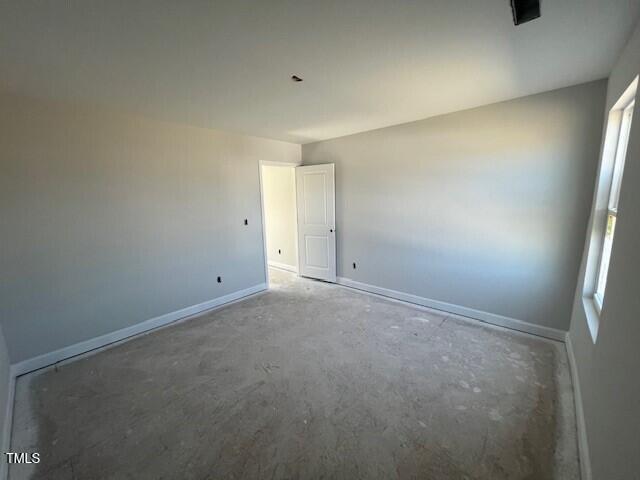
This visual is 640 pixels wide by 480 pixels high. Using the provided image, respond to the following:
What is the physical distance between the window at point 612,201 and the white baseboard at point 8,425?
396 cm

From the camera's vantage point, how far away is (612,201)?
214cm

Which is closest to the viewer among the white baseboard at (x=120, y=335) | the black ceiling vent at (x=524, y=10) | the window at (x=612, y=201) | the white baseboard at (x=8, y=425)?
the black ceiling vent at (x=524, y=10)

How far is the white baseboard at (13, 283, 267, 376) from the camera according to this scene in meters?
2.49

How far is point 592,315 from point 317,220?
11.7 feet

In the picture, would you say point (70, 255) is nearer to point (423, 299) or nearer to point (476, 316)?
point (423, 299)

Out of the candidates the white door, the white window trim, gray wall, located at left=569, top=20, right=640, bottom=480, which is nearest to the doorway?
the white door

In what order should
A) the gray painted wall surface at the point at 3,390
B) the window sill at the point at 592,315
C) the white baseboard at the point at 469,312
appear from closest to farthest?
the gray painted wall surface at the point at 3,390 → the window sill at the point at 592,315 → the white baseboard at the point at 469,312

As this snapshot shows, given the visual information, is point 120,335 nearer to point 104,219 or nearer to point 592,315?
point 104,219

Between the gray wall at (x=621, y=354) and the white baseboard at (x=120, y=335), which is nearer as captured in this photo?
the gray wall at (x=621, y=354)

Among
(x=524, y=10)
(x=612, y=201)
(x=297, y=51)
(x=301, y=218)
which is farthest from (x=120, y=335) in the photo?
(x=612, y=201)

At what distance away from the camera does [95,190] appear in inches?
109

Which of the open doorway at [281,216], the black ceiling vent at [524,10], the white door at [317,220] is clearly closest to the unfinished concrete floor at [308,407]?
the white door at [317,220]

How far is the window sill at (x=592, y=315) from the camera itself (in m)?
1.78

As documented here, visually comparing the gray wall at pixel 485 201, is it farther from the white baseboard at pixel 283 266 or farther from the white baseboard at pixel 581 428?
the white baseboard at pixel 283 266
